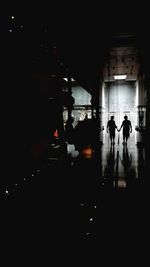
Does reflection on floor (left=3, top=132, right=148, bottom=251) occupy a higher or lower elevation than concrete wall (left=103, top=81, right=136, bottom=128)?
lower

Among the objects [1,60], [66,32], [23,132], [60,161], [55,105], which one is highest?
[66,32]

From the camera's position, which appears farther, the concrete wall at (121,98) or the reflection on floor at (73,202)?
the concrete wall at (121,98)

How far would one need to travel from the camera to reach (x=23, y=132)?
7.96ft

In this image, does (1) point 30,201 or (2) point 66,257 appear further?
(1) point 30,201

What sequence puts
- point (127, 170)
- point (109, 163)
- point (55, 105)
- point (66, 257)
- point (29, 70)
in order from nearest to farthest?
point (66, 257) < point (29, 70) < point (55, 105) < point (127, 170) < point (109, 163)

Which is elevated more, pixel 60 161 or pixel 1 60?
pixel 1 60

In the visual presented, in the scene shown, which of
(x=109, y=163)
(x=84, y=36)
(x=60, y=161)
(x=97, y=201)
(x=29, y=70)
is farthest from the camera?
(x=109, y=163)

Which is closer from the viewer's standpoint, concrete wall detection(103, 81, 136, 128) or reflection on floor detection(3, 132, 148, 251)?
reflection on floor detection(3, 132, 148, 251)

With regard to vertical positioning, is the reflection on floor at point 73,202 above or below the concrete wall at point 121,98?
below

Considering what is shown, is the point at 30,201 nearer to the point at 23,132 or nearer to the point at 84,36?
the point at 23,132

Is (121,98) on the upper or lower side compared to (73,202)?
upper

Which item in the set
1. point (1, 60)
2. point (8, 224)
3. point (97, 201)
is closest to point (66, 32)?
point (1, 60)

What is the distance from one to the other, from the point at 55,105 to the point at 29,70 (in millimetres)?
760

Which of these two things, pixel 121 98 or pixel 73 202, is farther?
pixel 121 98
